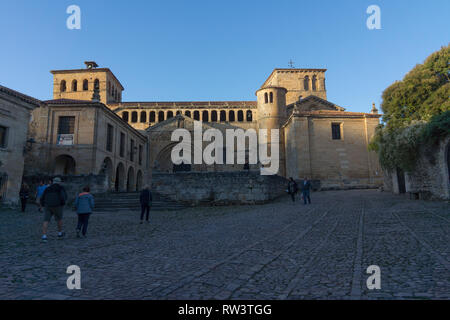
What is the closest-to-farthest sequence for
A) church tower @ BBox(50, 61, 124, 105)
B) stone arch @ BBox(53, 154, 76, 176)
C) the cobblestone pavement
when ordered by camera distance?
the cobblestone pavement < stone arch @ BBox(53, 154, 76, 176) < church tower @ BBox(50, 61, 124, 105)

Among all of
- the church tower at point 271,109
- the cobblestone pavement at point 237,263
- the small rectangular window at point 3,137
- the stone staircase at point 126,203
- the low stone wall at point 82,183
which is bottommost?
the cobblestone pavement at point 237,263

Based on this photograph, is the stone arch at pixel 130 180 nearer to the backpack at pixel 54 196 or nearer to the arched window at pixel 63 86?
the backpack at pixel 54 196

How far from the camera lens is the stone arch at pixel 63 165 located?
24.2 metres

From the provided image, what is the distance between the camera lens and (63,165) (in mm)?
25109

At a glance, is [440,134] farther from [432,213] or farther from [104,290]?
[104,290]

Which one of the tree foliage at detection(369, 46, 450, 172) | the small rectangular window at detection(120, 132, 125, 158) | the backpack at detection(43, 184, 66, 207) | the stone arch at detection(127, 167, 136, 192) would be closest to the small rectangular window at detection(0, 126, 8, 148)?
the small rectangular window at detection(120, 132, 125, 158)

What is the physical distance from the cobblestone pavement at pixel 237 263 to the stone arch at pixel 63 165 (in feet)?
59.1

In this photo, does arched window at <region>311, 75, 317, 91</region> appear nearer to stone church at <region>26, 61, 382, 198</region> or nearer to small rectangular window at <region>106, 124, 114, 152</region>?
stone church at <region>26, 61, 382, 198</region>

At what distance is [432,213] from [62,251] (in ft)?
39.0

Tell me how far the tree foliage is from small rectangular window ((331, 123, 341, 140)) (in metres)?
9.59

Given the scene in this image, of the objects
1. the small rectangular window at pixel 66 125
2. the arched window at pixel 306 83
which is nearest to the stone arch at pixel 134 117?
the small rectangular window at pixel 66 125

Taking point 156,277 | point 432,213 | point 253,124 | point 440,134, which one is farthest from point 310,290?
point 253,124

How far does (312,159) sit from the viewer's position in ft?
93.7

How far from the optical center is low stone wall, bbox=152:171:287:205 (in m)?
17.7
